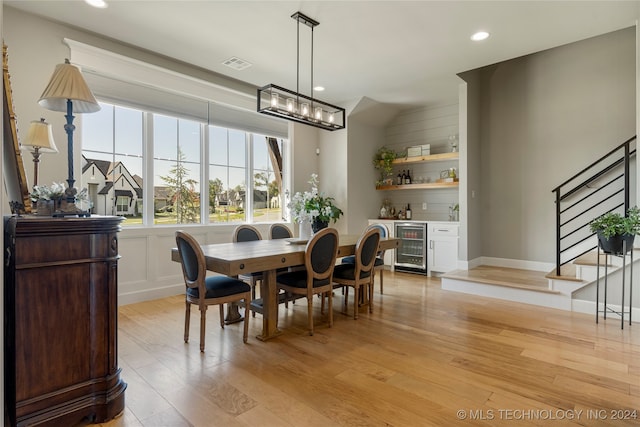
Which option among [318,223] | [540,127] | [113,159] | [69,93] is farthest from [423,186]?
[69,93]

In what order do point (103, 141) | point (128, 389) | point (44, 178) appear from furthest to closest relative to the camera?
1. point (103, 141)
2. point (44, 178)
3. point (128, 389)

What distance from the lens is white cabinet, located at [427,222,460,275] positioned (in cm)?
532

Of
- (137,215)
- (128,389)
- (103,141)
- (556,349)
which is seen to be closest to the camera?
(128,389)

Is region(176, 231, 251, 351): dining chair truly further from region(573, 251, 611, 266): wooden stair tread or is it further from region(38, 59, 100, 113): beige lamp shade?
region(573, 251, 611, 266): wooden stair tread

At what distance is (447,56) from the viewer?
420cm

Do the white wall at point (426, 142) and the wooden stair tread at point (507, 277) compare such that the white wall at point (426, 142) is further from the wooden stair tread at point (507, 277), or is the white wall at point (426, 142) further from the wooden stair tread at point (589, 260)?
the wooden stair tread at point (589, 260)

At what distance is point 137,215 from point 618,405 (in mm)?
4724

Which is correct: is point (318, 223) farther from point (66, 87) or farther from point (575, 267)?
point (575, 267)

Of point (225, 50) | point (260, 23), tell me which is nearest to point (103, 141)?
point (225, 50)

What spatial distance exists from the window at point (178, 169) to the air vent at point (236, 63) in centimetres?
89

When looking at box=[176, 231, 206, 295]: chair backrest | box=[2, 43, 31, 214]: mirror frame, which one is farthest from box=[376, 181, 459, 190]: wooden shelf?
box=[2, 43, 31, 214]: mirror frame

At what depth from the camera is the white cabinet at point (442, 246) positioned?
532 centimetres

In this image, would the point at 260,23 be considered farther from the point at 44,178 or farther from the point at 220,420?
the point at 220,420

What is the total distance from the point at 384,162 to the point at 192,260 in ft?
14.5
